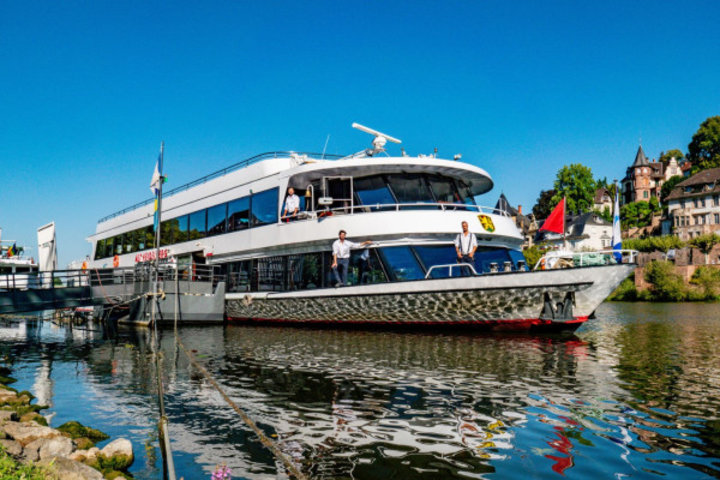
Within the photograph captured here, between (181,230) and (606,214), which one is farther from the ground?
(606,214)

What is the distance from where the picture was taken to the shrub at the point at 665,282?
52.5m

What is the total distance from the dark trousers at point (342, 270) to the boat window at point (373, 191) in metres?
1.78

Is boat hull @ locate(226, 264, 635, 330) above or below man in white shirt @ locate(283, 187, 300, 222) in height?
below

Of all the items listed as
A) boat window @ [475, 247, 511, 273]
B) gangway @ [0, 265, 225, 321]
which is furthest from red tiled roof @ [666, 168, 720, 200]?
gangway @ [0, 265, 225, 321]

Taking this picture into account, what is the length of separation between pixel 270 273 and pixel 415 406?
11708 millimetres

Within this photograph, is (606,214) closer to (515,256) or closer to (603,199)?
(603,199)

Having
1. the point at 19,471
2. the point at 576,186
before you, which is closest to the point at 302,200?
the point at 19,471

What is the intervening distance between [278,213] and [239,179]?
296cm

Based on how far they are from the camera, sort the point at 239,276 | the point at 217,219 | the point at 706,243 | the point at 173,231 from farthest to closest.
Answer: the point at 706,243 → the point at 173,231 → the point at 217,219 → the point at 239,276

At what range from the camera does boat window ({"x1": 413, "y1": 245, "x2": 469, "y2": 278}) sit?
14.1 m

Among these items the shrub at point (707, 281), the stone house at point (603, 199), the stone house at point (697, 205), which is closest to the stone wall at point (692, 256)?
the shrub at point (707, 281)

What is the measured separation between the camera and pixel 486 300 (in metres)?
12.6

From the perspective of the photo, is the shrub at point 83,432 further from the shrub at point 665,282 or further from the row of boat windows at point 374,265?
the shrub at point 665,282

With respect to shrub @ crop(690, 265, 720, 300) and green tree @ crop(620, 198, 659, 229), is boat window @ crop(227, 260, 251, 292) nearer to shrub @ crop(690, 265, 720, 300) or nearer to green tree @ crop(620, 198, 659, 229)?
shrub @ crop(690, 265, 720, 300)
